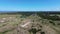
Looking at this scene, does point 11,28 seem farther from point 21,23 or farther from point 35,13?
point 35,13

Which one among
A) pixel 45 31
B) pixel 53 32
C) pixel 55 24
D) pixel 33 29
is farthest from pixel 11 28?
pixel 55 24

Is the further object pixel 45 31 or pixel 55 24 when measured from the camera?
pixel 55 24

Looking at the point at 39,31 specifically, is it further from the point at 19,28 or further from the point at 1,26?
the point at 1,26

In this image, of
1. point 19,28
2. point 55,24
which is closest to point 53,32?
point 55,24

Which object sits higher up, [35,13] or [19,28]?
[35,13]

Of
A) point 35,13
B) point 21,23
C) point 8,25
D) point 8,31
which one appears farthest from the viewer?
point 35,13

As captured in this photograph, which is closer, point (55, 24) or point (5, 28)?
point (5, 28)

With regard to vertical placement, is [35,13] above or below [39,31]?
above

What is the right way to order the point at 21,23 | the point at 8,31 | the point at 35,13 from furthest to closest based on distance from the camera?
the point at 35,13 → the point at 21,23 → the point at 8,31

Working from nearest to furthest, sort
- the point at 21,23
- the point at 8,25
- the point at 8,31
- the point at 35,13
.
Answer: the point at 8,31
the point at 8,25
the point at 21,23
the point at 35,13
